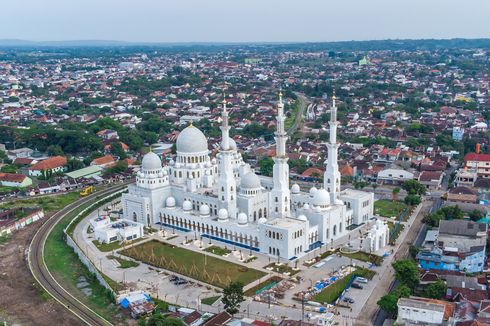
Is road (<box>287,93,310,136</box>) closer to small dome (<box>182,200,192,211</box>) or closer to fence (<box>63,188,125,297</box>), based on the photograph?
fence (<box>63,188,125,297</box>)

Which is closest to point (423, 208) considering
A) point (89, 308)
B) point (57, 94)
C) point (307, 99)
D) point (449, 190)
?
point (449, 190)

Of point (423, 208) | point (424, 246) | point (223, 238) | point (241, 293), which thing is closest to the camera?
point (241, 293)

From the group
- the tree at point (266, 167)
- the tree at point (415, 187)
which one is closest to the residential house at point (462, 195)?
the tree at point (415, 187)

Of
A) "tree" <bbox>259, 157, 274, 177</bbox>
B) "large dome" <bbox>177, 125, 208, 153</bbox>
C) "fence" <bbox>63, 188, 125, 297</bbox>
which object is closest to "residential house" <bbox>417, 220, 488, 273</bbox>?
"fence" <bbox>63, 188, 125, 297</bbox>

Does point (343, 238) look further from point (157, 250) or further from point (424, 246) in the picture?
point (157, 250)

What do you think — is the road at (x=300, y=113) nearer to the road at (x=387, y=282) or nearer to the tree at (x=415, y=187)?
the tree at (x=415, y=187)
